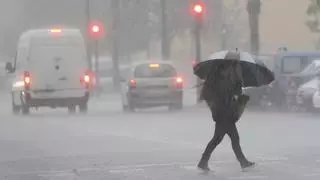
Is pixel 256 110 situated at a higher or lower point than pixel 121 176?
lower

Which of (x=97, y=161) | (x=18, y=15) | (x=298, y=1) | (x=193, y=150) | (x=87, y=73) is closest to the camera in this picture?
(x=97, y=161)

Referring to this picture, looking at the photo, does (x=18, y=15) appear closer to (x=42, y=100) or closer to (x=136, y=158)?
(x=42, y=100)

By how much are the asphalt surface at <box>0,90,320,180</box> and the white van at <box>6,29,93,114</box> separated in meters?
1.72

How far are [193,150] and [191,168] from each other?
2.72 meters

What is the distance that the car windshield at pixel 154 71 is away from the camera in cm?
2912

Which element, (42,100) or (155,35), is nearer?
(42,100)

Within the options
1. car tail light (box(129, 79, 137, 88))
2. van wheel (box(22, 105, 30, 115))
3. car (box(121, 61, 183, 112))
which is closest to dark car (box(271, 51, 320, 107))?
car (box(121, 61, 183, 112))

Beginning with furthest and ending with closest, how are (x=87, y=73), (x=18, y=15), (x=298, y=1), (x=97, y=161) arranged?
(x=18, y=15) → (x=298, y=1) → (x=87, y=73) → (x=97, y=161)

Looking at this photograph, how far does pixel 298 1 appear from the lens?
63719mm

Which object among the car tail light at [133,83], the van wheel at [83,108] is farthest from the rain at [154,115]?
the car tail light at [133,83]

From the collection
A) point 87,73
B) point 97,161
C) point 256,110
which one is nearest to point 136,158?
point 97,161

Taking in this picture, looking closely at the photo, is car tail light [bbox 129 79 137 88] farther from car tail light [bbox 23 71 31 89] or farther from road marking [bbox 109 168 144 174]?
road marking [bbox 109 168 144 174]

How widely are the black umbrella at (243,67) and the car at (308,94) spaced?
12.7 m

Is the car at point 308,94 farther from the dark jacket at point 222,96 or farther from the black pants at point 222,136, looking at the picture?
the dark jacket at point 222,96
